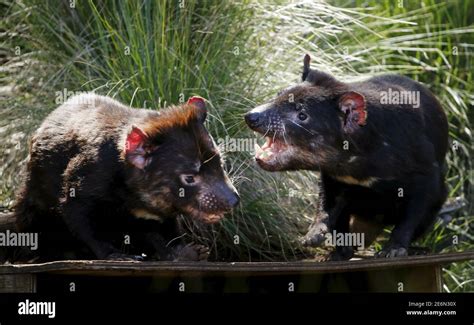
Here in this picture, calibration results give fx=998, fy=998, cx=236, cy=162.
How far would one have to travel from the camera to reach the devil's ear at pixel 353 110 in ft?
18.8

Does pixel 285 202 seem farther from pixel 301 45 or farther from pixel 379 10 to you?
pixel 379 10

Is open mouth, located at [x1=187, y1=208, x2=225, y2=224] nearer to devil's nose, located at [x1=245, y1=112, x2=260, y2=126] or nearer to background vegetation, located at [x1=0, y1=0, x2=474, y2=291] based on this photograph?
devil's nose, located at [x1=245, y1=112, x2=260, y2=126]

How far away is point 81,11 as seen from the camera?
7738 mm

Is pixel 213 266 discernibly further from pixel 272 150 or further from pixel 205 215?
pixel 272 150

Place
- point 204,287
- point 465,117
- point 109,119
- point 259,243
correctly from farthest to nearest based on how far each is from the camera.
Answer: point 465,117 < point 259,243 < point 204,287 < point 109,119

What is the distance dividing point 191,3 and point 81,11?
37.4 inches

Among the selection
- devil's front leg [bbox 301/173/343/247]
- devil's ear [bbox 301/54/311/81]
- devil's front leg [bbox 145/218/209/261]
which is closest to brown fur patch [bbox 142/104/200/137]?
devil's front leg [bbox 145/218/209/261]

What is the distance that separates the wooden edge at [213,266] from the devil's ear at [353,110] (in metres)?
0.86

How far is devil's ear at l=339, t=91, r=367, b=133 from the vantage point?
5.74 m

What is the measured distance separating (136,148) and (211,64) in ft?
5.86

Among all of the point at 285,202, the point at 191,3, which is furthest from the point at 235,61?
the point at 285,202

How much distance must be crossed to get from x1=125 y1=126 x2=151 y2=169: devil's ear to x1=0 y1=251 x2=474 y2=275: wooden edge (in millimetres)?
651
